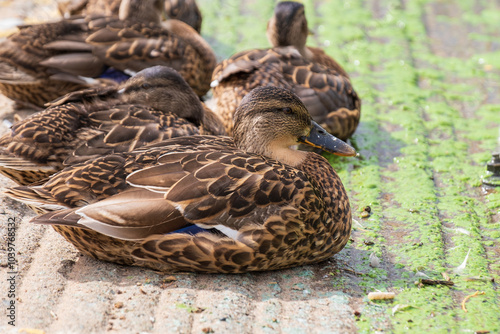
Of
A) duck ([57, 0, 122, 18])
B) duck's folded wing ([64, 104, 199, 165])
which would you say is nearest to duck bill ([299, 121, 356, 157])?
duck's folded wing ([64, 104, 199, 165])

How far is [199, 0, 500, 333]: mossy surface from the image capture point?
4.02 m

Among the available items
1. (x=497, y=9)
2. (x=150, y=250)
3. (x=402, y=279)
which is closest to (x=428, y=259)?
(x=402, y=279)

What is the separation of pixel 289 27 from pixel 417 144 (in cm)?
165

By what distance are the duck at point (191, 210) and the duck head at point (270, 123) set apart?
0.99 feet

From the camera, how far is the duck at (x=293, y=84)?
5.90 metres

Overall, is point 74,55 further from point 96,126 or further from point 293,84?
point 293,84

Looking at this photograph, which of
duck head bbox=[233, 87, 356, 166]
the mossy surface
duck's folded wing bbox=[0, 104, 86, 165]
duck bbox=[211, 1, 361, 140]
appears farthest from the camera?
duck bbox=[211, 1, 361, 140]

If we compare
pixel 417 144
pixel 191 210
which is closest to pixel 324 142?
pixel 191 210

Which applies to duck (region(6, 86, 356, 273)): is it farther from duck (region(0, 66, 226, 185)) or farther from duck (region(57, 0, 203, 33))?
duck (region(57, 0, 203, 33))

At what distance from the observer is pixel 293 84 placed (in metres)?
5.94

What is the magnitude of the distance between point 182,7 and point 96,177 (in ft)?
14.7

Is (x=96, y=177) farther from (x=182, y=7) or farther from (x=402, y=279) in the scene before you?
(x=182, y=7)

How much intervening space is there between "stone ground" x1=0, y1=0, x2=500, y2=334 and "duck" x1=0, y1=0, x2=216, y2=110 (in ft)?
1.51

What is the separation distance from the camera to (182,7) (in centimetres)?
798
